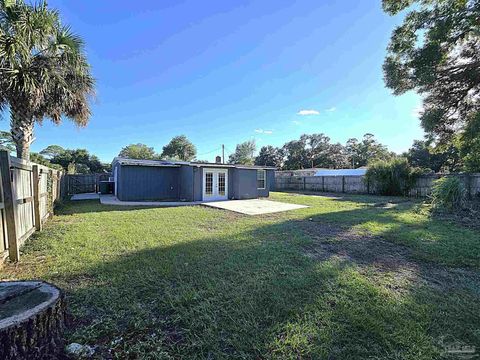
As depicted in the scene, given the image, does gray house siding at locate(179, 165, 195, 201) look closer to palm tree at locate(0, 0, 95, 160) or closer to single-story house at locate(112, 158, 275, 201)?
single-story house at locate(112, 158, 275, 201)

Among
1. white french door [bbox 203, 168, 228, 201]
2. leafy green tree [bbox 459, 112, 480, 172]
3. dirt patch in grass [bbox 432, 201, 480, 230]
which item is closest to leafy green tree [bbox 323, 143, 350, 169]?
leafy green tree [bbox 459, 112, 480, 172]

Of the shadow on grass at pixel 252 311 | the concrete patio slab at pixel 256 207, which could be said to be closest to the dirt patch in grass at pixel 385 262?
the shadow on grass at pixel 252 311

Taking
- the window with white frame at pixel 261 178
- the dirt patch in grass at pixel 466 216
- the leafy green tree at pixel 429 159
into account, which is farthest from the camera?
the leafy green tree at pixel 429 159

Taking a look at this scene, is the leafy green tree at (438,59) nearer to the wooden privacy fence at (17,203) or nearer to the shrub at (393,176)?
the shrub at (393,176)

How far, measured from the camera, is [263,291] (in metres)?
2.84

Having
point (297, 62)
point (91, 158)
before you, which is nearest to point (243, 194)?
point (297, 62)

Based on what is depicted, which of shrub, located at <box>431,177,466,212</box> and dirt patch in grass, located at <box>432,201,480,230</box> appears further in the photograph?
shrub, located at <box>431,177,466,212</box>

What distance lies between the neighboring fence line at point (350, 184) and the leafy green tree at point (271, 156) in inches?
1052

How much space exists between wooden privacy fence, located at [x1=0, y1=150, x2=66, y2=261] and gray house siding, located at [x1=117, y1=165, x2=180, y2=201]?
753cm

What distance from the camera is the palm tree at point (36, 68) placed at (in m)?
6.85

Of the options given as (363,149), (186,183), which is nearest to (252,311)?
(186,183)

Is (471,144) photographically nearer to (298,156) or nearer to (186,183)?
(186,183)

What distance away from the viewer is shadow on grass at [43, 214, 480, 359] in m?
1.95

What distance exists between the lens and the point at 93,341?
6.61 feet
